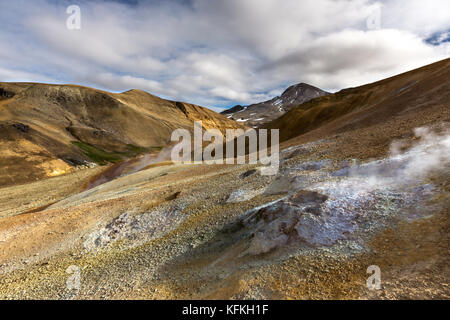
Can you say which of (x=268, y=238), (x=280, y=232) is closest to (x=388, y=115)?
(x=280, y=232)

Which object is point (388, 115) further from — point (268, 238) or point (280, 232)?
point (268, 238)

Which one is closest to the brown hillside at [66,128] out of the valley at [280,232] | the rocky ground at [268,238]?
the valley at [280,232]

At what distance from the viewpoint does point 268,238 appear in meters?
10.8

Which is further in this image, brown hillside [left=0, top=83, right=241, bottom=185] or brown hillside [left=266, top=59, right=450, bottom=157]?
brown hillside [left=0, top=83, right=241, bottom=185]

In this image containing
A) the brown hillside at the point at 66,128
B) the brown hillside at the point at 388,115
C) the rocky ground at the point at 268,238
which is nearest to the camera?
the rocky ground at the point at 268,238

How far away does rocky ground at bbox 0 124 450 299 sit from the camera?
25.8ft

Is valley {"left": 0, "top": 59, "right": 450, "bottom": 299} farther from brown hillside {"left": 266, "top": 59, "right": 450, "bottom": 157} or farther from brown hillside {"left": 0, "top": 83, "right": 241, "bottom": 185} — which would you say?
brown hillside {"left": 0, "top": 83, "right": 241, "bottom": 185}

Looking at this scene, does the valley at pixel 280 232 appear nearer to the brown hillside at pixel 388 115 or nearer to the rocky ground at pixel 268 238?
the rocky ground at pixel 268 238

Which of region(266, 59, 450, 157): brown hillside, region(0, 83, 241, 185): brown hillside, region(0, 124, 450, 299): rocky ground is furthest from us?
region(0, 83, 241, 185): brown hillside

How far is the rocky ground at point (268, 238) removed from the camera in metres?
7.85

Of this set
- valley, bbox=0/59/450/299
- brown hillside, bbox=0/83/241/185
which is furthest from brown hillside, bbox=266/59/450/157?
brown hillside, bbox=0/83/241/185

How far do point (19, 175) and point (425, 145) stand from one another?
80.5 meters

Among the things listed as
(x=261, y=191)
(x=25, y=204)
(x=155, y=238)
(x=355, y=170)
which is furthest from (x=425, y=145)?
(x=25, y=204)

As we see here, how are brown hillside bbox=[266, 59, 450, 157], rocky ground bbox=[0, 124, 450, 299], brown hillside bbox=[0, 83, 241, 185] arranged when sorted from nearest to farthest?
1. rocky ground bbox=[0, 124, 450, 299]
2. brown hillside bbox=[266, 59, 450, 157]
3. brown hillside bbox=[0, 83, 241, 185]
